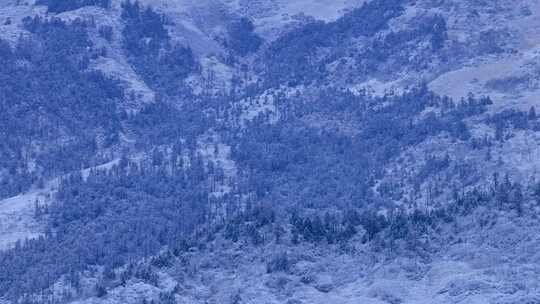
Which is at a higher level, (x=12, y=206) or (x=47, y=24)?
(x=47, y=24)

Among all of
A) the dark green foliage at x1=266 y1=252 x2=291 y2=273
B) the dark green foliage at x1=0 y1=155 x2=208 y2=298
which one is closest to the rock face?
the dark green foliage at x1=266 y1=252 x2=291 y2=273

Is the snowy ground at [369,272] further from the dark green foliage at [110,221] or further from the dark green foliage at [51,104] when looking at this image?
the dark green foliage at [51,104]

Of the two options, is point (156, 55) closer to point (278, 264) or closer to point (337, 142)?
point (337, 142)

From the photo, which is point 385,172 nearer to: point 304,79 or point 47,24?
point 304,79

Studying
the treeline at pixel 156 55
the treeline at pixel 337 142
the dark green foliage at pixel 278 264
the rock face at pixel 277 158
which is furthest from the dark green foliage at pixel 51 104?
the dark green foliage at pixel 278 264

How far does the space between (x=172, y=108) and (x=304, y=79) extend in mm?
14185

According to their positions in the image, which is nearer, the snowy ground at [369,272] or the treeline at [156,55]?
the snowy ground at [369,272]

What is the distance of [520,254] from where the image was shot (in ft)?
331

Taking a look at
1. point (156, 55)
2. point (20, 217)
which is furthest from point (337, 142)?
point (156, 55)

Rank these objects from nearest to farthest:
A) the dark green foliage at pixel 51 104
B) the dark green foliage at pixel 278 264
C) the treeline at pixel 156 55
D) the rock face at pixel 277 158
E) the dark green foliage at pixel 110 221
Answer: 1. the rock face at pixel 277 158
2. the dark green foliage at pixel 278 264
3. the dark green foliage at pixel 110 221
4. the dark green foliage at pixel 51 104
5. the treeline at pixel 156 55

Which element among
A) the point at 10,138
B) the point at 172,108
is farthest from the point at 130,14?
the point at 10,138

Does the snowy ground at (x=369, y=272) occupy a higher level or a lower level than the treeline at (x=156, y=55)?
lower

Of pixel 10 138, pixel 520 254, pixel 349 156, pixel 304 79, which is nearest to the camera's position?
pixel 520 254

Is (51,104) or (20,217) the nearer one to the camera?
(20,217)
